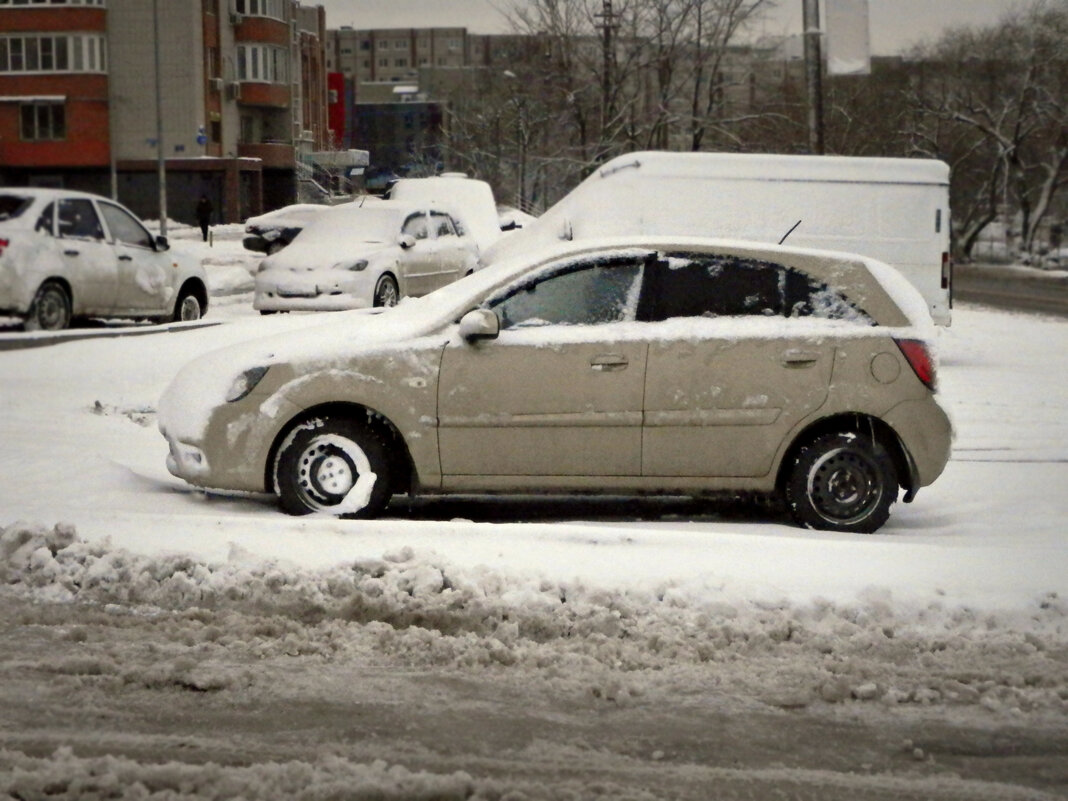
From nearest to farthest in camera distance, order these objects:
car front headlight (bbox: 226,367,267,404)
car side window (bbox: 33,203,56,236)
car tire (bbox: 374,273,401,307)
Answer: car front headlight (bbox: 226,367,267,404) < car side window (bbox: 33,203,56,236) < car tire (bbox: 374,273,401,307)

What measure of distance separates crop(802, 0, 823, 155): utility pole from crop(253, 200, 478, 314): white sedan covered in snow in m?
5.68

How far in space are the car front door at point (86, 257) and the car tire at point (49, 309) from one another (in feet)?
0.47

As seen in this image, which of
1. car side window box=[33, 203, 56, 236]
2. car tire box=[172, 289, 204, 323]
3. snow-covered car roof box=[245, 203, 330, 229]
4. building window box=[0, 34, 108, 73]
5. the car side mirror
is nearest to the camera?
the car side mirror

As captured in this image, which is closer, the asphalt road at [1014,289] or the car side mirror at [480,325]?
the car side mirror at [480,325]

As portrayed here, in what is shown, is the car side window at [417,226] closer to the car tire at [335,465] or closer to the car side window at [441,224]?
the car side window at [441,224]

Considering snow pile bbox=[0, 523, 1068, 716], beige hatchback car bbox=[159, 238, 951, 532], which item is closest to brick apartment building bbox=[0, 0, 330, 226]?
beige hatchback car bbox=[159, 238, 951, 532]

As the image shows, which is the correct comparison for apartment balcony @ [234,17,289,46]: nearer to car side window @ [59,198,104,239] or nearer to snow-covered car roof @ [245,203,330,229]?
snow-covered car roof @ [245,203,330,229]

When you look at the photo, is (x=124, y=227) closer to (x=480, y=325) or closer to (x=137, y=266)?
(x=137, y=266)

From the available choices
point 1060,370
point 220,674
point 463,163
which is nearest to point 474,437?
point 220,674

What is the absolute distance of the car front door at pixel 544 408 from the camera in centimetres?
799

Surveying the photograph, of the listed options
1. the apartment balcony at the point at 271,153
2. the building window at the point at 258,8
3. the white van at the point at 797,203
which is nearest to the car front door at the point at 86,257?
the white van at the point at 797,203

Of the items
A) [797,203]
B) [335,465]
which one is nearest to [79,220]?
[797,203]

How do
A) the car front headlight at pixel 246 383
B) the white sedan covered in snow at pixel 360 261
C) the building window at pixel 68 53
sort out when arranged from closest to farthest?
1. the car front headlight at pixel 246 383
2. the white sedan covered in snow at pixel 360 261
3. the building window at pixel 68 53

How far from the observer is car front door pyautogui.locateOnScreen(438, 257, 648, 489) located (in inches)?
314
